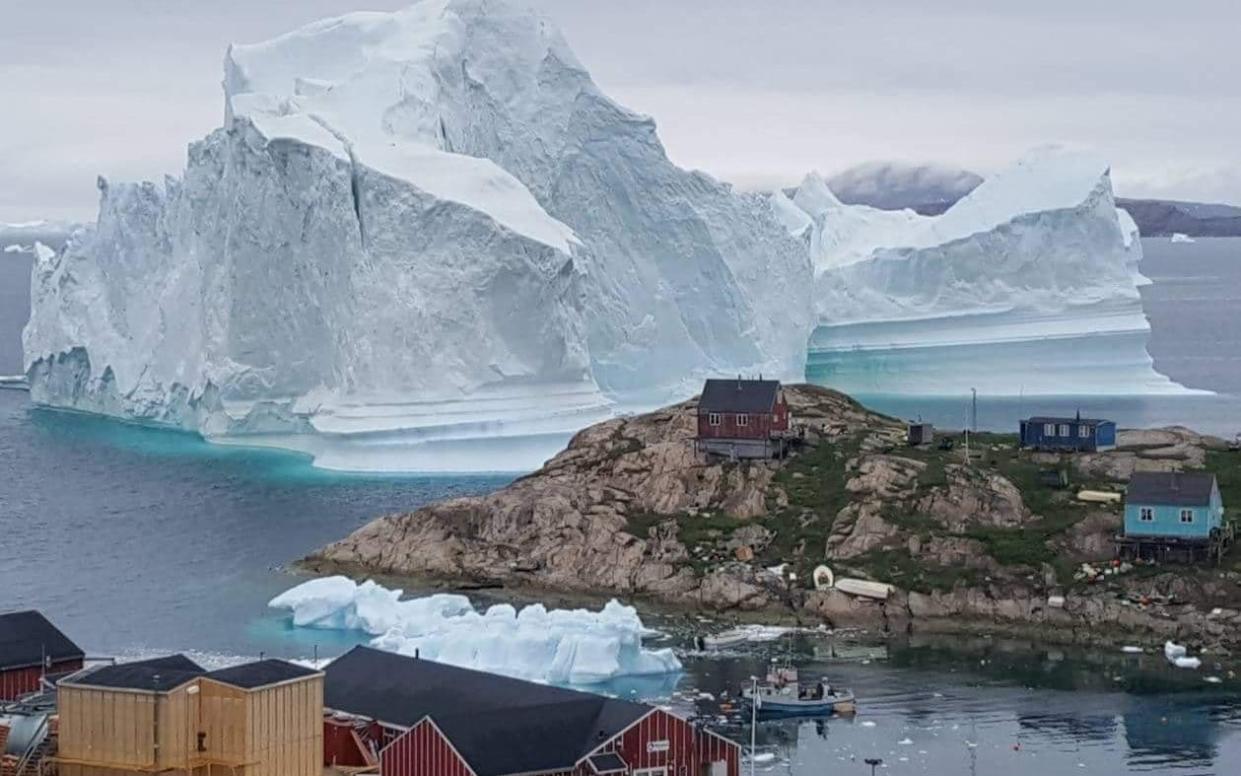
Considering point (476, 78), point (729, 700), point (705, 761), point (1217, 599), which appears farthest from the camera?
point (476, 78)

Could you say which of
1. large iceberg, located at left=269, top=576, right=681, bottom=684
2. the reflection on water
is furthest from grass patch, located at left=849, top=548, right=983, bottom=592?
large iceberg, located at left=269, top=576, right=681, bottom=684

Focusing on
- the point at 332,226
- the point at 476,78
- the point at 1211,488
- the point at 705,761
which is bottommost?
the point at 705,761

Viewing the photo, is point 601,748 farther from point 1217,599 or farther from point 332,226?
point 332,226

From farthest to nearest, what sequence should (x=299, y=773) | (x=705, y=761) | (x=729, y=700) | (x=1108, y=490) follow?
1. (x=1108, y=490)
2. (x=729, y=700)
3. (x=705, y=761)
4. (x=299, y=773)

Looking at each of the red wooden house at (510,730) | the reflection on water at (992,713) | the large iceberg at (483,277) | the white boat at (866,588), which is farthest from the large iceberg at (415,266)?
the red wooden house at (510,730)

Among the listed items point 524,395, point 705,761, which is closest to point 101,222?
point 524,395

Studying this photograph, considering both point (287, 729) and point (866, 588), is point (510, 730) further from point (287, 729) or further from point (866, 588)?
point (866, 588)
